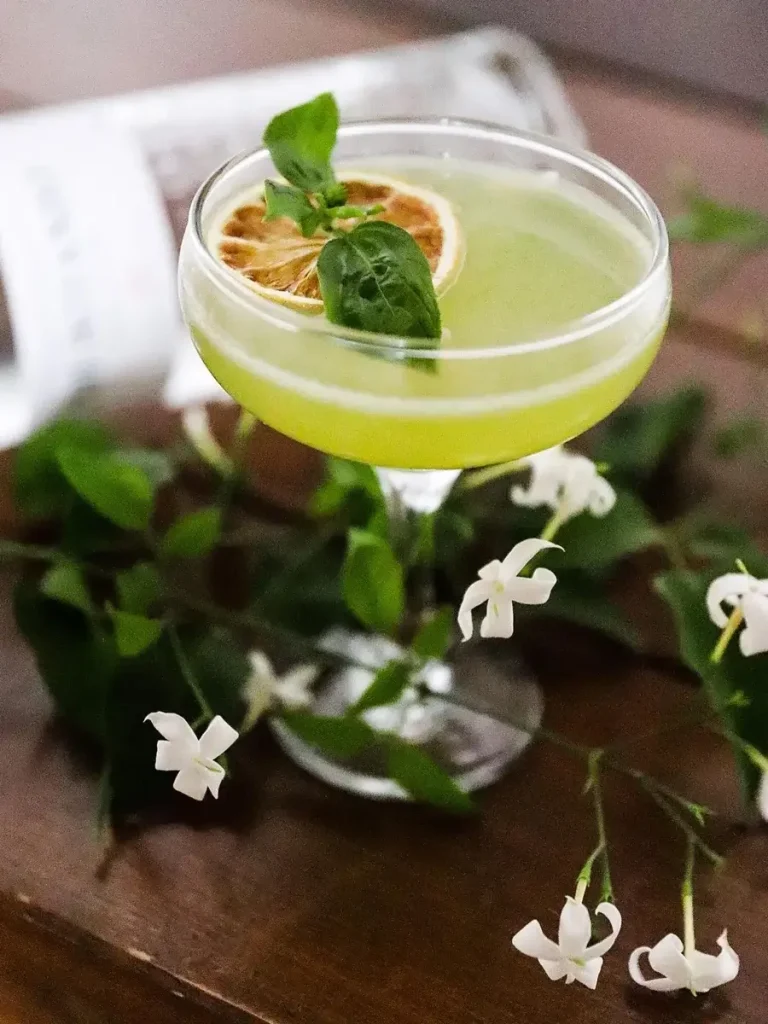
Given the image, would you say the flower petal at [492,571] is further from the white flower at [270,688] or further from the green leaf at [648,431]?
the green leaf at [648,431]

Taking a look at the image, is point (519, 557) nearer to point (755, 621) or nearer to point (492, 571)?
point (492, 571)

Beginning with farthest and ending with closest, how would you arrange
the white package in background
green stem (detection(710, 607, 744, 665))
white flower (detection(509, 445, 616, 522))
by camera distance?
the white package in background → white flower (detection(509, 445, 616, 522)) → green stem (detection(710, 607, 744, 665))

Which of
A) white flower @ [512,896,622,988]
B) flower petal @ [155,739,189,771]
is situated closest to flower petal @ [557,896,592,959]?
white flower @ [512,896,622,988]

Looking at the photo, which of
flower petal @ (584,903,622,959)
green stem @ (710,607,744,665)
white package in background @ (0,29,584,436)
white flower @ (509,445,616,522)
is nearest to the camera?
flower petal @ (584,903,622,959)

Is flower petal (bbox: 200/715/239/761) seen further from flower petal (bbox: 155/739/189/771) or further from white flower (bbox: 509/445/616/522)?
white flower (bbox: 509/445/616/522)

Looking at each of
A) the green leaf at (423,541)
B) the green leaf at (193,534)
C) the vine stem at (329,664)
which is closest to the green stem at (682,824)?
the vine stem at (329,664)

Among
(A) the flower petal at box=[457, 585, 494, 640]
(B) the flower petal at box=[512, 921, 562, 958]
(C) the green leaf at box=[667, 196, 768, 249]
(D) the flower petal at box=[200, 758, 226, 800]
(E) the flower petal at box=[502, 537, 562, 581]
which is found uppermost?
(E) the flower petal at box=[502, 537, 562, 581]

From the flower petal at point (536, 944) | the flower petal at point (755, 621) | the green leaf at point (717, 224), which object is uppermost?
the green leaf at point (717, 224)
